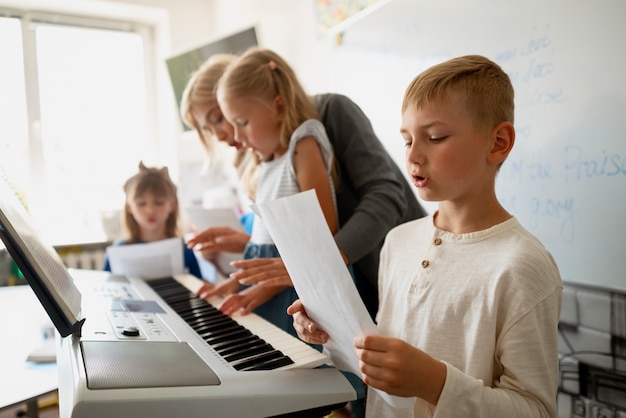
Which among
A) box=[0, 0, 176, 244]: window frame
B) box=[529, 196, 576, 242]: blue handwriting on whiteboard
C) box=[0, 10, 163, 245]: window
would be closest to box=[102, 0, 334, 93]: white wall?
box=[0, 0, 176, 244]: window frame

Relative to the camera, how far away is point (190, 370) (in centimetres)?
65

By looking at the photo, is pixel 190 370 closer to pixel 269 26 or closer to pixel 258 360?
pixel 258 360

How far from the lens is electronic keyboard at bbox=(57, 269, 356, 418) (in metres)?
Result: 0.57

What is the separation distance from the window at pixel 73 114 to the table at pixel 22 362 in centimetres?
135

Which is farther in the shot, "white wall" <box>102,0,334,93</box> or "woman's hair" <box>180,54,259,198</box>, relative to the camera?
"white wall" <box>102,0,334,93</box>

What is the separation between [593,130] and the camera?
94 cm

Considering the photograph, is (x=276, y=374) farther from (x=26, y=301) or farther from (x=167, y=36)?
(x=167, y=36)

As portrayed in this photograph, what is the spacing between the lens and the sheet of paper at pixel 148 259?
1443 mm

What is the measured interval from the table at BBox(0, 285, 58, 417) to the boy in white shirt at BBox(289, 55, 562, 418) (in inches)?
26.2

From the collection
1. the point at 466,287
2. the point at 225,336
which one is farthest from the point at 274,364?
the point at 466,287

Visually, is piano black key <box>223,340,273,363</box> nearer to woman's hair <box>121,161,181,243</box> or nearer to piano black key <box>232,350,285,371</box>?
piano black key <box>232,350,285,371</box>

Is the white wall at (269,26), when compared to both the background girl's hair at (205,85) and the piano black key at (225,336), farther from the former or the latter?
the piano black key at (225,336)

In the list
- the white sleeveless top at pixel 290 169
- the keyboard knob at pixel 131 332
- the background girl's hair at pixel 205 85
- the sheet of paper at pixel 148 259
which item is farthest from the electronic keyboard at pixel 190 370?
the background girl's hair at pixel 205 85

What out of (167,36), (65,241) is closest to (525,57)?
(167,36)
